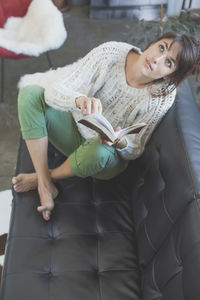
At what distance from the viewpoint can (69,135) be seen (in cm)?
145

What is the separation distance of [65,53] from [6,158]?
1206 mm

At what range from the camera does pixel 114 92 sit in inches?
53.7

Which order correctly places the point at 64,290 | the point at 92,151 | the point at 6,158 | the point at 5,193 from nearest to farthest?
the point at 64,290 → the point at 92,151 → the point at 5,193 → the point at 6,158

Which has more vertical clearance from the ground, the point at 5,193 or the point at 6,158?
the point at 6,158

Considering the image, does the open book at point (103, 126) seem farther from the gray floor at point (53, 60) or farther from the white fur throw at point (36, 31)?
the white fur throw at point (36, 31)

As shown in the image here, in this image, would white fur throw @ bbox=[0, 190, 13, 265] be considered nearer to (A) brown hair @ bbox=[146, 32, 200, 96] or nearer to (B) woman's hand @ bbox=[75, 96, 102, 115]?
(B) woman's hand @ bbox=[75, 96, 102, 115]

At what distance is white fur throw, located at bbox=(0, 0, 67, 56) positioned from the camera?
194cm

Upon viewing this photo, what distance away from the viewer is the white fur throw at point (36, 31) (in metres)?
1.94

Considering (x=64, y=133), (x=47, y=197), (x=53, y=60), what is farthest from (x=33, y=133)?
(x=53, y=60)

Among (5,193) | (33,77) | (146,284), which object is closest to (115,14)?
(33,77)

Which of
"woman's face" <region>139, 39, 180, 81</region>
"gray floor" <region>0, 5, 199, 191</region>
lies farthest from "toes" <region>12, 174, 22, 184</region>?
"woman's face" <region>139, 39, 180, 81</region>

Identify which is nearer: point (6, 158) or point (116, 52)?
point (116, 52)

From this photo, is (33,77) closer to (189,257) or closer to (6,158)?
(6,158)

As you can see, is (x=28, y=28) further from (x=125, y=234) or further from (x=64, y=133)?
(x=125, y=234)
